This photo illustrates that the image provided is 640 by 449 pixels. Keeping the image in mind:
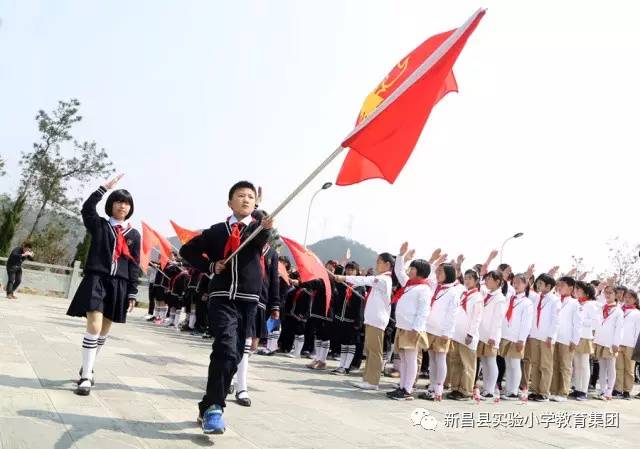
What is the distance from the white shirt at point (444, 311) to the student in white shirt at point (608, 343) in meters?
4.58

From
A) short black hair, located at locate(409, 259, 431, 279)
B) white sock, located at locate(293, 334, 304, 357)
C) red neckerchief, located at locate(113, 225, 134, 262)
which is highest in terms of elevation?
short black hair, located at locate(409, 259, 431, 279)

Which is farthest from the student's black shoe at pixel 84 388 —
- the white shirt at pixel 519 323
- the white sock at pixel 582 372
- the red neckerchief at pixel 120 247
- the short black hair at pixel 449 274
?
the white sock at pixel 582 372

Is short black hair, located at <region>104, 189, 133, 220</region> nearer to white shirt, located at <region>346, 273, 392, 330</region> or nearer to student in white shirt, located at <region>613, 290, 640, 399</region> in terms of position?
white shirt, located at <region>346, 273, 392, 330</region>

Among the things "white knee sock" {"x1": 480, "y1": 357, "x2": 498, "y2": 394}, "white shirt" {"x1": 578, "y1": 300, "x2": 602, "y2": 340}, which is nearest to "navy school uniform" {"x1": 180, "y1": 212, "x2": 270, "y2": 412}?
"white knee sock" {"x1": 480, "y1": 357, "x2": 498, "y2": 394}

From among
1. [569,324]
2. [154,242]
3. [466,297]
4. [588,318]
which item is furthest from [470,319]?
[154,242]

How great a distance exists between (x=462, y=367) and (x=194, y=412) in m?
4.94

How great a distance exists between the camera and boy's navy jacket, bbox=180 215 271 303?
4863 mm

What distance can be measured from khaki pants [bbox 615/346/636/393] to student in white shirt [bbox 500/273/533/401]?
3731 millimetres

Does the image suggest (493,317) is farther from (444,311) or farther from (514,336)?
(444,311)

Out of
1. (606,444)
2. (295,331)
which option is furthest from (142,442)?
(295,331)

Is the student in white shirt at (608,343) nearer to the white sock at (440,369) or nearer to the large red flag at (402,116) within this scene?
the white sock at (440,369)

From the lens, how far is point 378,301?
839 centimetres

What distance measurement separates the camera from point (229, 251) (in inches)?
196

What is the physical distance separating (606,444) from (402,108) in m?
4.36
